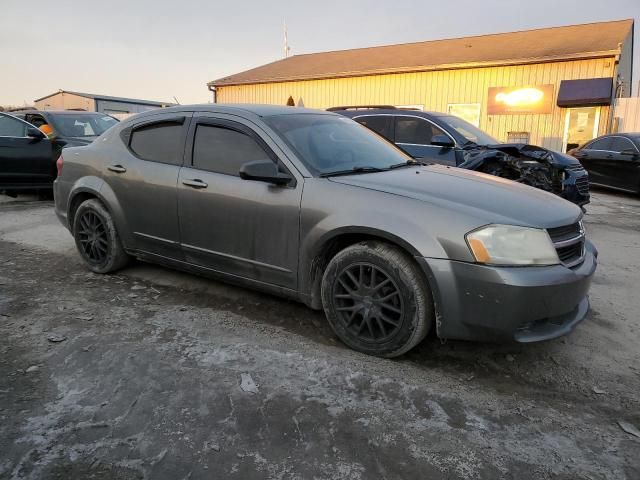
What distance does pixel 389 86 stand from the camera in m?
19.9

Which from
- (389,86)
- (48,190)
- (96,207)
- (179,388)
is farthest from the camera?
(389,86)

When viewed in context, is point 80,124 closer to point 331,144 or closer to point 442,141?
point 442,141

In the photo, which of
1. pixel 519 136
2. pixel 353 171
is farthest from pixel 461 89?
pixel 353 171

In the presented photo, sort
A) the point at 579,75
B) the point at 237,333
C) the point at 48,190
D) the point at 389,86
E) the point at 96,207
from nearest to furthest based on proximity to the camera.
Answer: the point at 237,333 < the point at 96,207 < the point at 48,190 < the point at 579,75 < the point at 389,86

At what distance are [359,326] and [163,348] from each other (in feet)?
4.15

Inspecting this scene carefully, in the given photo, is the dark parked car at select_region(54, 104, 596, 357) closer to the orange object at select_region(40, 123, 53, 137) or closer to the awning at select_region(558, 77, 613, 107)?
the orange object at select_region(40, 123, 53, 137)

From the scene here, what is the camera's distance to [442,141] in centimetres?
739

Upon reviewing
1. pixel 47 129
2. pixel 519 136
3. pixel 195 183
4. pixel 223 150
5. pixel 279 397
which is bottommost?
pixel 279 397

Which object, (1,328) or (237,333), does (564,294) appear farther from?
(1,328)

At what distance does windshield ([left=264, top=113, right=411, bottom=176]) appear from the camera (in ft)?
11.2

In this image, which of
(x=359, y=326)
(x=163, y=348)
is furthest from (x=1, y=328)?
(x=359, y=326)

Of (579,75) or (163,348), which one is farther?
(579,75)

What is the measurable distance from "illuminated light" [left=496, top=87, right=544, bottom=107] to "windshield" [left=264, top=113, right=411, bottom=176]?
1503 centimetres

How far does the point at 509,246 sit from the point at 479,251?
0.58 ft
